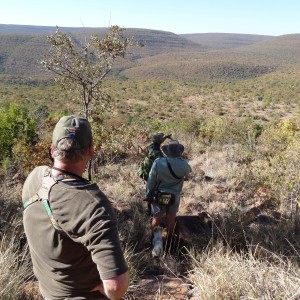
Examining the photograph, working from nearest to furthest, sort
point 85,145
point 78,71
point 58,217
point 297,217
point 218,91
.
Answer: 1. point 58,217
2. point 85,145
3. point 297,217
4. point 78,71
5. point 218,91

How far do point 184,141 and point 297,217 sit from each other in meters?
7.30

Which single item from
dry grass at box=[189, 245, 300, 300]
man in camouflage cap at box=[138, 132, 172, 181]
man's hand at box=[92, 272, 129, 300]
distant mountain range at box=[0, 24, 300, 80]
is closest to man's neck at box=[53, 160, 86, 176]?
man's hand at box=[92, 272, 129, 300]

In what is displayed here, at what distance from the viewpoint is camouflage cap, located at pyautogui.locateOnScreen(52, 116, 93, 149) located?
1.92 metres

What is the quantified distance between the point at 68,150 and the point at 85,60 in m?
4.78

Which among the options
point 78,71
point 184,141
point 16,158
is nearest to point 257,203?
point 78,71

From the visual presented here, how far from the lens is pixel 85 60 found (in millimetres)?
6375

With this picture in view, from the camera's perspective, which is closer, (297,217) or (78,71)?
(297,217)

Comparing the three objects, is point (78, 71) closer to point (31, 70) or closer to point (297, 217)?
point (297, 217)

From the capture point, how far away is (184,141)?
12.3 meters

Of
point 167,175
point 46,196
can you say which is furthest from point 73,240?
point 167,175

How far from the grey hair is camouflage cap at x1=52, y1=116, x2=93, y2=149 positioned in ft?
0.07

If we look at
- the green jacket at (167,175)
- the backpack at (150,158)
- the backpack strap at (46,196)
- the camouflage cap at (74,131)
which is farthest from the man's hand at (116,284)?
the backpack at (150,158)

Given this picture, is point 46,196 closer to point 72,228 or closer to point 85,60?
point 72,228

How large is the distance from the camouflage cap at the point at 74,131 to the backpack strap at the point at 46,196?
0.60 feet
